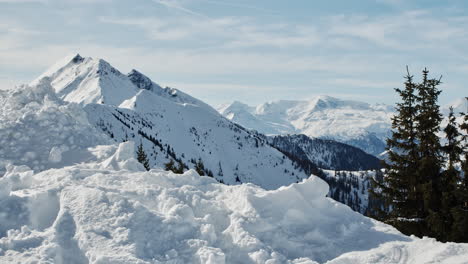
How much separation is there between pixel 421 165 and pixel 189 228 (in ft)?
47.7

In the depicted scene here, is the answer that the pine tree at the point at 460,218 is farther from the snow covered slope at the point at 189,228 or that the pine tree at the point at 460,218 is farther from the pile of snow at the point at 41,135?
the pile of snow at the point at 41,135

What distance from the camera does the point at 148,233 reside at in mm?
10516

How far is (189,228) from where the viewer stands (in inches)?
432

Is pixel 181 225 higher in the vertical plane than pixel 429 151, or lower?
lower

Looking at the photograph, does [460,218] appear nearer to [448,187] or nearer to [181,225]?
[448,187]

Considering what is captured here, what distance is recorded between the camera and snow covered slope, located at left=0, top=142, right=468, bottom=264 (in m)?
9.90

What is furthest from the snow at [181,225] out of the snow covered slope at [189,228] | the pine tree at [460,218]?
the pine tree at [460,218]

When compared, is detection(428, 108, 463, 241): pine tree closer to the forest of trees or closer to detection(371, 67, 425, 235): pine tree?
the forest of trees

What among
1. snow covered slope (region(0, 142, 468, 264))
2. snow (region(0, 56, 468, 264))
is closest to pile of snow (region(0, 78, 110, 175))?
snow (region(0, 56, 468, 264))

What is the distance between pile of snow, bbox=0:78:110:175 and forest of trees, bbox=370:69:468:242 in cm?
1759

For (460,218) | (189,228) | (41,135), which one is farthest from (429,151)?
(41,135)

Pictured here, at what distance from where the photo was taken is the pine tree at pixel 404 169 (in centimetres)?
2075

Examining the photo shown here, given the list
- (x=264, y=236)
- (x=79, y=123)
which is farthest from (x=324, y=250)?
(x=79, y=123)

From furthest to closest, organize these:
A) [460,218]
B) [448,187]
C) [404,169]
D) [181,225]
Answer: [404,169] → [448,187] → [460,218] → [181,225]
